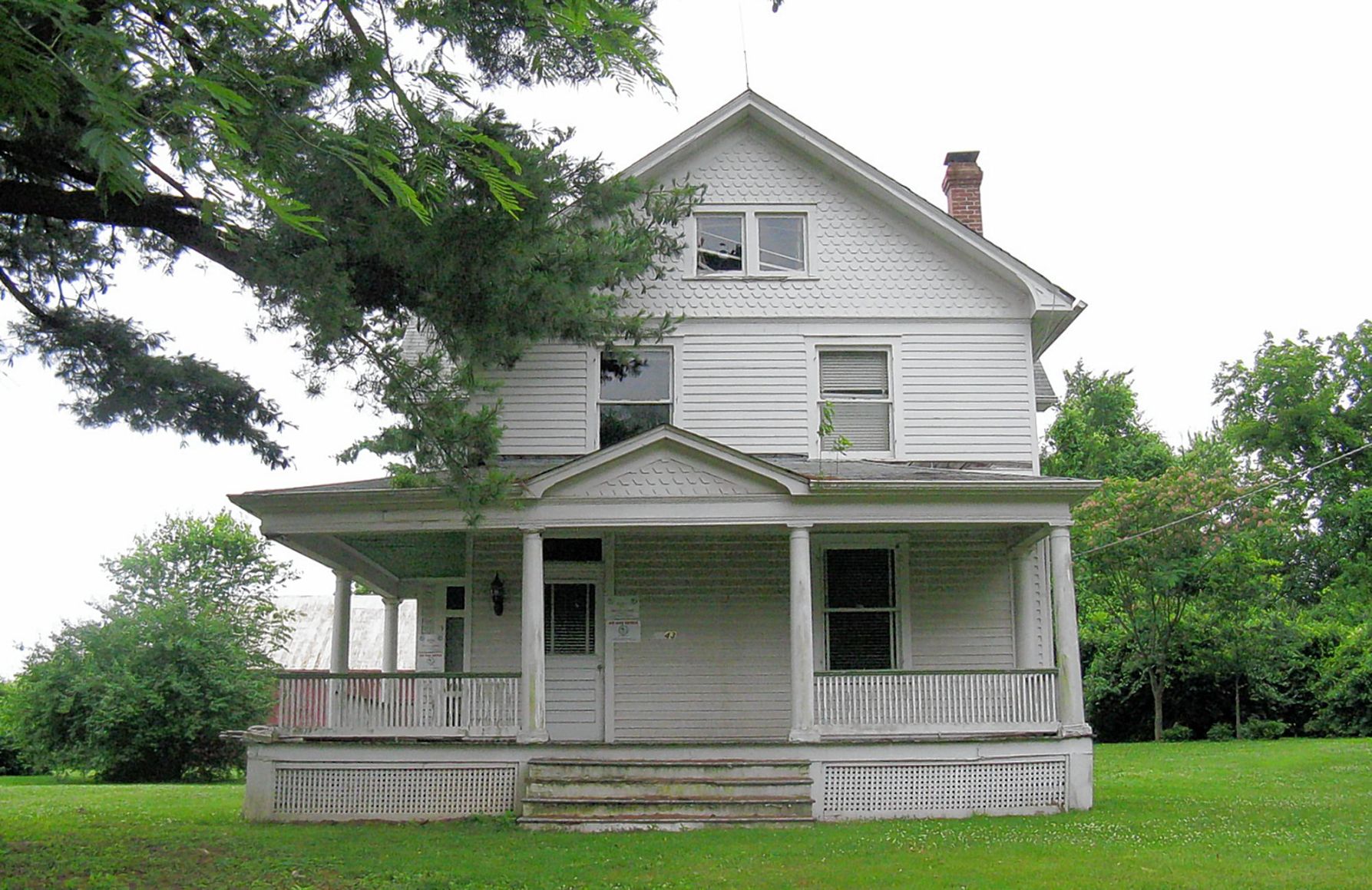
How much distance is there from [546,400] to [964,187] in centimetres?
686

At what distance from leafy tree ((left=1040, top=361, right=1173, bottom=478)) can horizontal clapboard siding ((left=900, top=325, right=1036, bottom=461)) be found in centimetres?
2594

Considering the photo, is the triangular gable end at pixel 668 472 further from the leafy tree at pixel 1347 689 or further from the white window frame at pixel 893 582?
the leafy tree at pixel 1347 689

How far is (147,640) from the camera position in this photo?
2738 centimetres

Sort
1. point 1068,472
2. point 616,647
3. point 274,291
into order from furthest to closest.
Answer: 1. point 1068,472
2. point 616,647
3. point 274,291

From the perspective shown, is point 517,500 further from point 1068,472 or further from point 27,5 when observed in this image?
point 1068,472

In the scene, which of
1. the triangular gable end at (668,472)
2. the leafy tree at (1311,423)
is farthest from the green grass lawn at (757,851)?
the leafy tree at (1311,423)

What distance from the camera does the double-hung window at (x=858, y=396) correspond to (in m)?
16.0

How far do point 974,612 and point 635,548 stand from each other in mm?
4255

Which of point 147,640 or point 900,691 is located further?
point 147,640

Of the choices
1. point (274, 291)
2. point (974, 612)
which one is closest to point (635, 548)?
point (974, 612)

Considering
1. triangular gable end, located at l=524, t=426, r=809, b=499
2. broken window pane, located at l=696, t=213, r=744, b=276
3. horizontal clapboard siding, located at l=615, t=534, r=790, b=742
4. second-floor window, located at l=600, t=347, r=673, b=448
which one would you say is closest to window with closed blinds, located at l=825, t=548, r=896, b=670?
horizontal clapboard siding, located at l=615, t=534, r=790, b=742

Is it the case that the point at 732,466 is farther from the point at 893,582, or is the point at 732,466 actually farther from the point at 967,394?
the point at 967,394

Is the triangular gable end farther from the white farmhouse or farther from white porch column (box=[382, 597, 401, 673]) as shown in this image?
white porch column (box=[382, 597, 401, 673])

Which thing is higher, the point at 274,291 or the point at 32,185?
the point at 32,185
